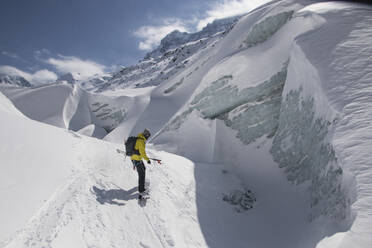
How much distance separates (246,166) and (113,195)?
706cm

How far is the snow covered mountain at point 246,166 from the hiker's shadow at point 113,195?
0.11 ft

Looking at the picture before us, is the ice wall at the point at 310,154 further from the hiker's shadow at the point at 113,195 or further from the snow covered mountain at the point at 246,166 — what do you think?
the hiker's shadow at the point at 113,195

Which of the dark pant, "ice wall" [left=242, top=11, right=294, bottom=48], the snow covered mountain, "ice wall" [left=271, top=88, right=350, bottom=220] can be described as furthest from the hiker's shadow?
"ice wall" [left=242, top=11, right=294, bottom=48]

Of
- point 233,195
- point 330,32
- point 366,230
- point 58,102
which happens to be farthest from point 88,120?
point 366,230

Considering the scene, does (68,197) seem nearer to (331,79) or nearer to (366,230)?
(366,230)

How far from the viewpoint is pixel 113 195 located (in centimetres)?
723

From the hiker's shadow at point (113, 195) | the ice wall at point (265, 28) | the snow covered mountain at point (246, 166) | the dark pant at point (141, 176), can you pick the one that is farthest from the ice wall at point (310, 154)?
the ice wall at point (265, 28)

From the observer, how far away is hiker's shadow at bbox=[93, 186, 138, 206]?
6855 mm

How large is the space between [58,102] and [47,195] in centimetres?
2860

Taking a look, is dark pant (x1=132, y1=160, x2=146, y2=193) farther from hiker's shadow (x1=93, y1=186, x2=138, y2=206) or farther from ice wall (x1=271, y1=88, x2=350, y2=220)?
ice wall (x1=271, y1=88, x2=350, y2=220)

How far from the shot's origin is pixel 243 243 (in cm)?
749

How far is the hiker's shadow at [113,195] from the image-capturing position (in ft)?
22.5

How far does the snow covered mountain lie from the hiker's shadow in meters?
0.03

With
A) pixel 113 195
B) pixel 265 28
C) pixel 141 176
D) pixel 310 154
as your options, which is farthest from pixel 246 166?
pixel 265 28
